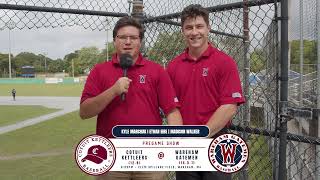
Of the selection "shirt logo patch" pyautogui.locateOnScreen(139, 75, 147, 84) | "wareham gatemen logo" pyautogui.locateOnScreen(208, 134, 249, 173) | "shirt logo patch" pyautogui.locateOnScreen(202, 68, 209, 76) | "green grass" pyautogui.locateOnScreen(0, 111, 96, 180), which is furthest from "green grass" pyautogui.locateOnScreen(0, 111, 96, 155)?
"wareham gatemen logo" pyautogui.locateOnScreen(208, 134, 249, 173)

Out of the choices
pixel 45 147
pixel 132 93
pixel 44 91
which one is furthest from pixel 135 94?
pixel 44 91

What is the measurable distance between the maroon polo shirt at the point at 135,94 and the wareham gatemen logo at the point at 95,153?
13.9 inches

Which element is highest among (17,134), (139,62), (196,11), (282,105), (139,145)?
(196,11)

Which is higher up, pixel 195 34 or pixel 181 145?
pixel 195 34

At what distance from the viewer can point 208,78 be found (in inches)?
118

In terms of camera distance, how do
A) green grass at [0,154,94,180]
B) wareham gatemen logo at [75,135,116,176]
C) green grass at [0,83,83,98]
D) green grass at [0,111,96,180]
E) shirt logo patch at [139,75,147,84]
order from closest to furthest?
wareham gatemen logo at [75,135,116,176] < shirt logo patch at [139,75,147,84] < green grass at [0,154,94,180] < green grass at [0,111,96,180] < green grass at [0,83,83,98]

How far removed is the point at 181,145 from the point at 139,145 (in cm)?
23

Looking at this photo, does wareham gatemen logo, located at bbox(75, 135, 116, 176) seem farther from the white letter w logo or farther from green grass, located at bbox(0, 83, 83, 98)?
green grass, located at bbox(0, 83, 83, 98)

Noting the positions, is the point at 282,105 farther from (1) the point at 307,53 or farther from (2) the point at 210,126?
(1) the point at 307,53

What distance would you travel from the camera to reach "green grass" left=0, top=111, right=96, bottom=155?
11.3m

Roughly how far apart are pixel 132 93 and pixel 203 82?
47 cm

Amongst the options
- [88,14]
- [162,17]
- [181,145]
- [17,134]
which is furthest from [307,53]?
[17,134]

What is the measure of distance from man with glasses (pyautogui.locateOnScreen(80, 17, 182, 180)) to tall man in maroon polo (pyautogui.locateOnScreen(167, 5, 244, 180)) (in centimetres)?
11

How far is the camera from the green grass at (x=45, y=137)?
11273mm
